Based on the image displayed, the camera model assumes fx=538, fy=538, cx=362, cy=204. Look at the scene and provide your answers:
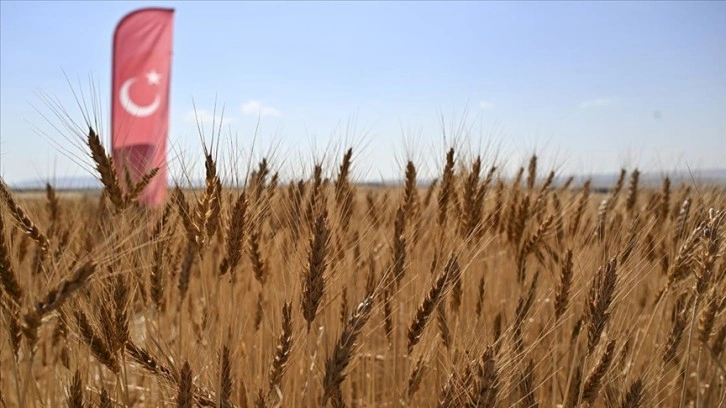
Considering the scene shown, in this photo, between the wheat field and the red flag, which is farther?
the red flag

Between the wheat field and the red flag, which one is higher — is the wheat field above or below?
below

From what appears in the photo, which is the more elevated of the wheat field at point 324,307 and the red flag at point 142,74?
the red flag at point 142,74

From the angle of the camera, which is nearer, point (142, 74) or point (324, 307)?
point (324, 307)

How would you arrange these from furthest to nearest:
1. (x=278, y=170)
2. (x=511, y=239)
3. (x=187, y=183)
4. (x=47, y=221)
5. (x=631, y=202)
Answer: (x=631, y=202) → (x=47, y=221) → (x=511, y=239) → (x=278, y=170) → (x=187, y=183)

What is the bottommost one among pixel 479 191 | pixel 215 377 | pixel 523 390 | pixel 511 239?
pixel 523 390

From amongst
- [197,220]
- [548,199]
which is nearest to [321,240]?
[197,220]

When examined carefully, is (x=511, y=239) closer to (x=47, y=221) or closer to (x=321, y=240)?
(x=321, y=240)

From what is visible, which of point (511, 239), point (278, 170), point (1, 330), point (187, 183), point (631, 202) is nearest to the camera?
point (187, 183)

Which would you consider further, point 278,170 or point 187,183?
point 278,170

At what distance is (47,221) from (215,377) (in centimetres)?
220

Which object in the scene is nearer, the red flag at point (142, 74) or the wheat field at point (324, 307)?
the wheat field at point (324, 307)

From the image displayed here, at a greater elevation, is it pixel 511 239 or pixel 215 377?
pixel 511 239

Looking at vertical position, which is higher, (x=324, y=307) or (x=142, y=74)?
(x=142, y=74)

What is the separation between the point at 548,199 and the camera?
10.3 feet
